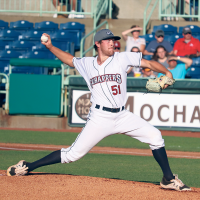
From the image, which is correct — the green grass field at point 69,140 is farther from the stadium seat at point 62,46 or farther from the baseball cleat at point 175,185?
the stadium seat at point 62,46

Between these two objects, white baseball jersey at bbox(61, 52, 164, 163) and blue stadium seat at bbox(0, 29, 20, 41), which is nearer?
white baseball jersey at bbox(61, 52, 164, 163)

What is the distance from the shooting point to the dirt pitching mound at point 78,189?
3.74m

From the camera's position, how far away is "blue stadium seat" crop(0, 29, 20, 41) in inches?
567

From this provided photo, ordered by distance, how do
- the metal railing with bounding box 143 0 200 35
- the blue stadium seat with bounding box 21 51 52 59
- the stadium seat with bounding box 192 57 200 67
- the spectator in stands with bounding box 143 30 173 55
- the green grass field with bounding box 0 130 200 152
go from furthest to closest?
1. the metal railing with bounding box 143 0 200 35
2. the blue stadium seat with bounding box 21 51 52 59
3. the stadium seat with bounding box 192 57 200 67
4. the spectator in stands with bounding box 143 30 173 55
5. the green grass field with bounding box 0 130 200 152

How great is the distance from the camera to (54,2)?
51.4ft

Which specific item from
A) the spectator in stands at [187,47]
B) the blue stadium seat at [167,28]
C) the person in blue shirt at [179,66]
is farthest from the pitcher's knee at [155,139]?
the blue stadium seat at [167,28]

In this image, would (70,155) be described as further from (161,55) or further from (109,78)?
(161,55)

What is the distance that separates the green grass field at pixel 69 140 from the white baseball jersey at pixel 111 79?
418 cm

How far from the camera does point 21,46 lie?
13750mm

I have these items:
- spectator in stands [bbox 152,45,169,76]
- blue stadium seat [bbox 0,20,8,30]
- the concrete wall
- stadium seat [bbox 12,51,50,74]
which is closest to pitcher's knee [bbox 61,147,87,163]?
spectator in stands [bbox 152,45,169,76]

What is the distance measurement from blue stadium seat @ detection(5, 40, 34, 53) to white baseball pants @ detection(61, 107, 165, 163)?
33.3 ft

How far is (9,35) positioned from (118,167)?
10128mm

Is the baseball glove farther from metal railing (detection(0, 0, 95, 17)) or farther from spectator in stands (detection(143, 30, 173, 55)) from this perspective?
metal railing (detection(0, 0, 95, 17))

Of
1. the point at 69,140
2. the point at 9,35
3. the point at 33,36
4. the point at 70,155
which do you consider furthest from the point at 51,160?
the point at 9,35
